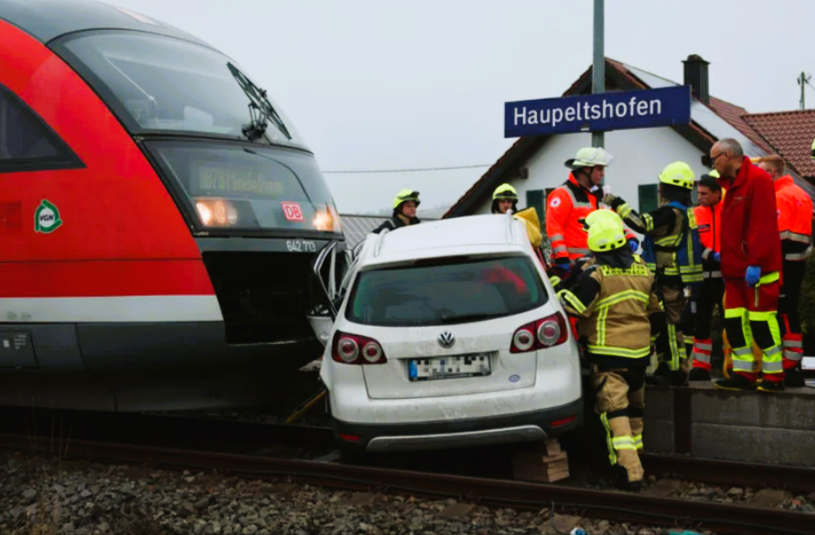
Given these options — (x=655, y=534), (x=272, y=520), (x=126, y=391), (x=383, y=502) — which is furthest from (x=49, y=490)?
(x=655, y=534)

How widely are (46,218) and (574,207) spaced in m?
4.12

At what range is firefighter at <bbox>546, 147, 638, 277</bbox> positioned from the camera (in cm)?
864

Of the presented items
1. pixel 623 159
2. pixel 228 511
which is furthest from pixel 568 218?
pixel 623 159

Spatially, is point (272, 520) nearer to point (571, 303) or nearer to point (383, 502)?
point (383, 502)

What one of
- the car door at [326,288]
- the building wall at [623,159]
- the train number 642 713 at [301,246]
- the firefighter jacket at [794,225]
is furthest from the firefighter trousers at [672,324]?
the building wall at [623,159]

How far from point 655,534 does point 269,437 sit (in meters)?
4.07

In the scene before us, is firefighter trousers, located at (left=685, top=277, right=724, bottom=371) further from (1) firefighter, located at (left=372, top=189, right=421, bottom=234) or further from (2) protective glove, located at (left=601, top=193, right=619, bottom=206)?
(1) firefighter, located at (left=372, top=189, right=421, bottom=234)

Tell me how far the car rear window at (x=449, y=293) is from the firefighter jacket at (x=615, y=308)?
0.98ft

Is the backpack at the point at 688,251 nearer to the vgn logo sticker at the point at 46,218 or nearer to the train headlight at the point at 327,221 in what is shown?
the train headlight at the point at 327,221

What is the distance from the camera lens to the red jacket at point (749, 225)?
7.52m

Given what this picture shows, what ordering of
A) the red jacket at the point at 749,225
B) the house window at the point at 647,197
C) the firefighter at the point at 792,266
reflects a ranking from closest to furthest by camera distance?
the red jacket at the point at 749,225 → the firefighter at the point at 792,266 → the house window at the point at 647,197

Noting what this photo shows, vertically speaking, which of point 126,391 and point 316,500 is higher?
point 126,391

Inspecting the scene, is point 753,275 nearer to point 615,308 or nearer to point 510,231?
point 615,308

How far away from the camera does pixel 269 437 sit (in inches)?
353
